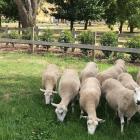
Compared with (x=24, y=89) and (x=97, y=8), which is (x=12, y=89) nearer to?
(x=24, y=89)

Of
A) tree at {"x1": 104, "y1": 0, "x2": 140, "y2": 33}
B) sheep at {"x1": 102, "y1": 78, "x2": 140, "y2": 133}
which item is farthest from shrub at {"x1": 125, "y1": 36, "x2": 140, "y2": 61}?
tree at {"x1": 104, "y1": 0, "x2": 140, "y2": 33}

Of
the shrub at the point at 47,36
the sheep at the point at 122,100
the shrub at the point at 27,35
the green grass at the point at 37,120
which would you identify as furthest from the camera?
the shrub at the point at 27,35

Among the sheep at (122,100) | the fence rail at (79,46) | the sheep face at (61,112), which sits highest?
the fence rail at (79,46)

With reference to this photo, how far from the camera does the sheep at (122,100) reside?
9.38 meters

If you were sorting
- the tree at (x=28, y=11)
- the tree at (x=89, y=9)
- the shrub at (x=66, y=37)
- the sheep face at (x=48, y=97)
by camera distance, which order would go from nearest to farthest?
the sheep face at (x=48, y=97)
the shrub at (x=66, y=37)
the tree at (x=28, y=11)
the tree at (x=89, y=9)

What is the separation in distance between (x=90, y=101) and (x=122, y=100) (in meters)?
0.72

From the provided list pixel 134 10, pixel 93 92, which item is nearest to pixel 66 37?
pixel 93 92

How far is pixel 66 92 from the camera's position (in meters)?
10.4

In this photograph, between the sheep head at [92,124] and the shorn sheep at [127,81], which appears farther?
the shorn sheep at [127,81]

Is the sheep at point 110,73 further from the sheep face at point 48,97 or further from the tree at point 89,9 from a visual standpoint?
the tree at point 89,9

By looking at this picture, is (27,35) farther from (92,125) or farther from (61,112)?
(92,125)

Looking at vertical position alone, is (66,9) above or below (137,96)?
above

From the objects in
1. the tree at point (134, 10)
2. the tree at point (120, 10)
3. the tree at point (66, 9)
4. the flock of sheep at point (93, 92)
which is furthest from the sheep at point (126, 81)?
the tree at point (134, 10)

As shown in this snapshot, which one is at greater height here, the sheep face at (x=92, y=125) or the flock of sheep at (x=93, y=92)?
the flock of sheep at (x=93, y=92)
